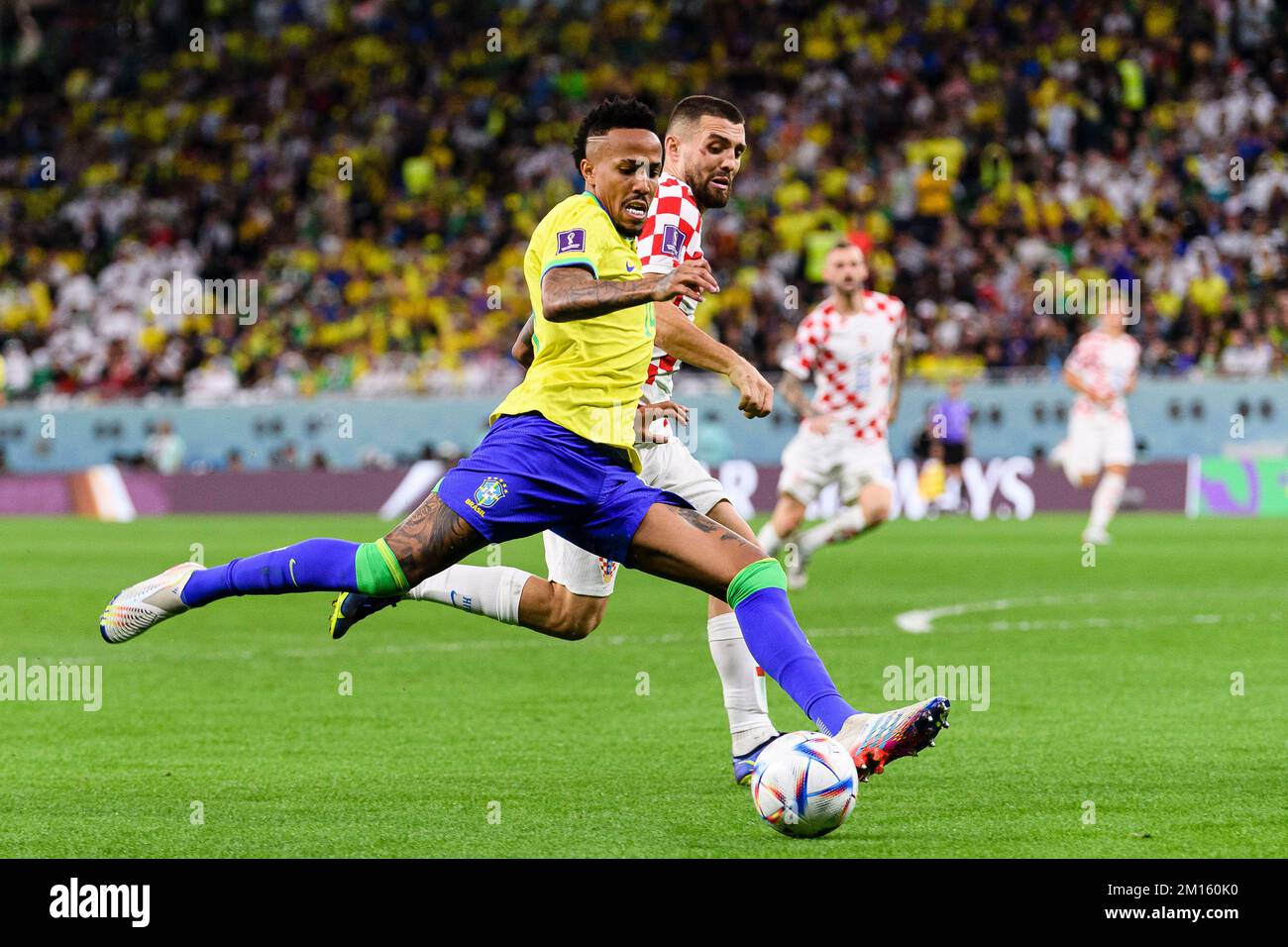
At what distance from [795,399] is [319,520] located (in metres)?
13.0

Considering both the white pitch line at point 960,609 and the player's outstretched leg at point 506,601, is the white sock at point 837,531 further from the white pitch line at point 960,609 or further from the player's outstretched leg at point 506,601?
the player's outstretched leg at point 506,601

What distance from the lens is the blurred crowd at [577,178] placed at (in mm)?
27828

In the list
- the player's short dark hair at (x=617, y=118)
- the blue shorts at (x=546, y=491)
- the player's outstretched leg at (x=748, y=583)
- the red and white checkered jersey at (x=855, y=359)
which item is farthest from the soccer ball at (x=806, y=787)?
the red and white checkered jersey at (x=855, y=359)

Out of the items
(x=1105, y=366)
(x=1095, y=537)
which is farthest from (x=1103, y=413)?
(x=1095, y=537)

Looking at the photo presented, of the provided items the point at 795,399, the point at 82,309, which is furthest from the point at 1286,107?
the point at 82,309

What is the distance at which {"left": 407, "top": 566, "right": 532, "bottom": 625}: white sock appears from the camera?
7230 millimetres

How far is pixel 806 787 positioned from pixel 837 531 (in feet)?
28.7

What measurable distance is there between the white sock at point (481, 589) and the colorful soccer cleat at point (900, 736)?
1.85 meters

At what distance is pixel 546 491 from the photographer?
243 inches

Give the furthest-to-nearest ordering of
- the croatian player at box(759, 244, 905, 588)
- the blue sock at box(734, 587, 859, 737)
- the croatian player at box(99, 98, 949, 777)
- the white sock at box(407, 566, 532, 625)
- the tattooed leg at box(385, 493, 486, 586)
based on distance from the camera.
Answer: the croatian player at box(759, 244, 905, 588), the white sock at box(407, 566, 532, 625), the tattooed leg at box(385, 493, 486, 586), the croatian player at box(99, 98, 949, 777), the blue sock at box(734, 587, 859, 737)

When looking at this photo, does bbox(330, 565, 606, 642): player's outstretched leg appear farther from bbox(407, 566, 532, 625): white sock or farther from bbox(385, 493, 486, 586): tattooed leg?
bbox(385, 493, 486, 586): tattooed leg

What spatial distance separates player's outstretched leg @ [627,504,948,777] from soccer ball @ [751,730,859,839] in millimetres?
164

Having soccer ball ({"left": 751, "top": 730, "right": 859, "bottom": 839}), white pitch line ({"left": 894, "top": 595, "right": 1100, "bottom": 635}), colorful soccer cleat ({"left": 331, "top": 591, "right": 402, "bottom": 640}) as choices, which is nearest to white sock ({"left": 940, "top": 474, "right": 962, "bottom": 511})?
white pitch line ({"left": 894, "top": 595, "right": 1100, "bottom": 635})
